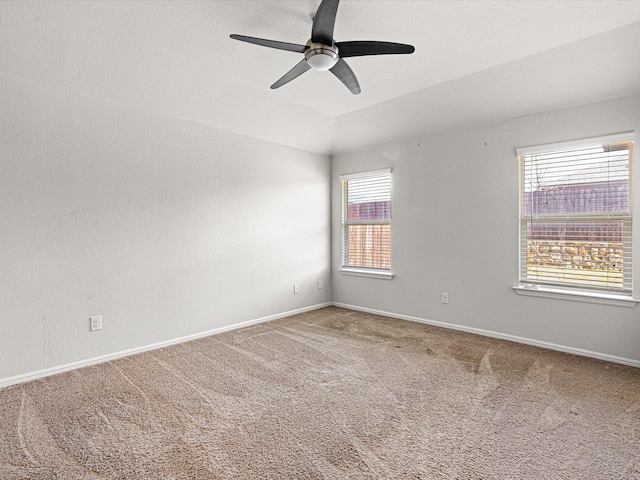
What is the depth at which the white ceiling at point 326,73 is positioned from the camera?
2279 mm

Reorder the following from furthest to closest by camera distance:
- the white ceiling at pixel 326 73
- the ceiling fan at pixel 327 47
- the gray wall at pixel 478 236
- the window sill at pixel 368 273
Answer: the window sill at pixel 368 273 < the gray wall at pixel 478 236 < the white ceiling at pixel 326 73 < the ceiling fan at pixel 327 47

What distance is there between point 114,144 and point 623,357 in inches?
197

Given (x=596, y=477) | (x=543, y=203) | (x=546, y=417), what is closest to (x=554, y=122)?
(x=543, y=203)

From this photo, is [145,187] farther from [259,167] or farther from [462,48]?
[462,48]

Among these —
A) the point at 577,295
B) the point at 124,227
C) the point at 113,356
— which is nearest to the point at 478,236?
the point at 577,295

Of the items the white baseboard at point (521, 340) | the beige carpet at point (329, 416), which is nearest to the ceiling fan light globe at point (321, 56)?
the beige carpet at point (329, 416)

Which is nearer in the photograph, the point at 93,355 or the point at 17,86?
the point at 17,86

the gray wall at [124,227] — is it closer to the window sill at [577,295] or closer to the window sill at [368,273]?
the window sill at [368,273]

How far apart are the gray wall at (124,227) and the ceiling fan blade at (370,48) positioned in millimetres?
2191

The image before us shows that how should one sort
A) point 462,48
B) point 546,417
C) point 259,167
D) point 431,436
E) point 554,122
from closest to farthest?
point 431,436, point 546,417, point 462,48, point 554,122, point 259,167

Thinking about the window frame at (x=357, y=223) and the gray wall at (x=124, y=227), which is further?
A: the window frame at (x=357, y=223)

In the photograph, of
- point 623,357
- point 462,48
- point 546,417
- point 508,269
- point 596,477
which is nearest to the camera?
point 596,477

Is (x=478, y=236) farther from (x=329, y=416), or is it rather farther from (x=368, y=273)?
(x=329, y=416)

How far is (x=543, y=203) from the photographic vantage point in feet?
11.5
